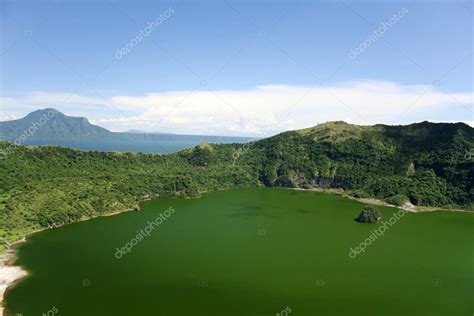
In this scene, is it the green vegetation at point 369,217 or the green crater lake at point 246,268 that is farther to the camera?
the green vegetation at point 369,217

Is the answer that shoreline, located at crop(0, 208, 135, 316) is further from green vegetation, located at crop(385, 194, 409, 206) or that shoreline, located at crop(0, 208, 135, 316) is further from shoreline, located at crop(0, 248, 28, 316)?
green vegetation, located at crop(385, 194, 409, 206)

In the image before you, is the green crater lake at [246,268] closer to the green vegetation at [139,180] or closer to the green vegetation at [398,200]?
the green vegetation at [139,180]

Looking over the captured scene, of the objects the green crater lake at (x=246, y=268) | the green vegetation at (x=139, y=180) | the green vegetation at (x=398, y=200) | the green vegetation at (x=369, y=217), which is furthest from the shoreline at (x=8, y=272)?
the green vegetation at (x=398, y=200)

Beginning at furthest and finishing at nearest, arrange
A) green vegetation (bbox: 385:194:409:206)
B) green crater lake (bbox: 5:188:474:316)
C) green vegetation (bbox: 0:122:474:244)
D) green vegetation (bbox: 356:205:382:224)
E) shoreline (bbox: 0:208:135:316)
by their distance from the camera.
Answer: green vegetation (bbox: 385:194:409:206)
green vegetation (bbox: 356:205:382:224)
green vegetation (bbox: 0:122:474:244)
shoreline (bbox: 0:208:135:316)
green crater lake (bbox: 5:188:474:316)

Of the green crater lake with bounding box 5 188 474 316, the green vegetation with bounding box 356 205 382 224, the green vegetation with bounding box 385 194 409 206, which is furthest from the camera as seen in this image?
the green vegetation with bounding box 385 194 409 206

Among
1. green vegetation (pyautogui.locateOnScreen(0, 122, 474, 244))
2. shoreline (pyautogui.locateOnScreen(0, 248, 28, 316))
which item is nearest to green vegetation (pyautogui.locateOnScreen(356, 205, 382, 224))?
green vegetation (pyautogui.locateOnScreen(0, 122, 474, 244))

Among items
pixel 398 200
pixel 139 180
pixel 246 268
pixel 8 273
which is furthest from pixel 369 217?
pixel 8 273

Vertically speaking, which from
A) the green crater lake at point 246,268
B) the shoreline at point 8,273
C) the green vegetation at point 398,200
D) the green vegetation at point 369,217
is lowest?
the shoreline at point 8,273

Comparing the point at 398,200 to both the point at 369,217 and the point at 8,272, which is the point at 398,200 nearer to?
the point at 369,217

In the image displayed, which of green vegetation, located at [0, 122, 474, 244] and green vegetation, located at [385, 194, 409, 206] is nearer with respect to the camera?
green vegetation, located at [0, 122, 474, 244]
